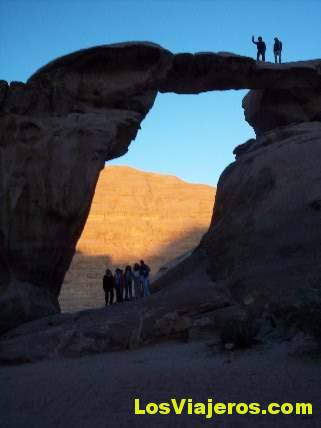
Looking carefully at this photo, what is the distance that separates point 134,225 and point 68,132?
4225 centimetres

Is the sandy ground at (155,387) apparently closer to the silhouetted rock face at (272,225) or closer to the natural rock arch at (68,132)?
the silhouetted rock face at (272,225)

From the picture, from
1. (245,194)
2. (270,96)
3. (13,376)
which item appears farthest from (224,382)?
(270,96)

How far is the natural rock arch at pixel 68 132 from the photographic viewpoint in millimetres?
11500

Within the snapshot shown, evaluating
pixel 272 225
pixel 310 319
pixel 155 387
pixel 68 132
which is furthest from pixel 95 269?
pixel 155 387

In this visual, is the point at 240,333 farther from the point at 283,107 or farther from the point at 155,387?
the point at 283,107

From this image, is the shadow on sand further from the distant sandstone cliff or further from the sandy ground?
the sandy ground

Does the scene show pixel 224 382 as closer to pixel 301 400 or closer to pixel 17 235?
pixel 301 400

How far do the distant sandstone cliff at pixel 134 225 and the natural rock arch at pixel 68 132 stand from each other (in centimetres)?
1605

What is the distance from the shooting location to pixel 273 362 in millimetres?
6414

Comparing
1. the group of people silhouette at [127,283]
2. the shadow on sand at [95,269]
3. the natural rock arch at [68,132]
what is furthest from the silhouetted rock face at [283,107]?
the shadow on sand at [95,269]

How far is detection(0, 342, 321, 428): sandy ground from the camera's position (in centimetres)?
490

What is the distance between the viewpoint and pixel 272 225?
32.3ft

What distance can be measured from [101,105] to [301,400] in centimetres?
971

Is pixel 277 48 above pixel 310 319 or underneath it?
above
